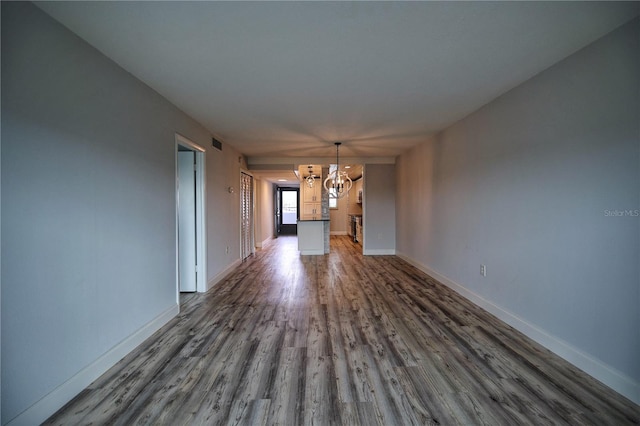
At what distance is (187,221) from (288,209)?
9140 millimetres

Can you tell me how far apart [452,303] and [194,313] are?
319cm

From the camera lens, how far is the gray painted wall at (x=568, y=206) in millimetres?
1757

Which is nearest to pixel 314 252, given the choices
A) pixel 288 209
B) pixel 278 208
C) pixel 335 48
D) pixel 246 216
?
pixel 246 216

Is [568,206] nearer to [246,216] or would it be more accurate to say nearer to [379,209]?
[379,209]

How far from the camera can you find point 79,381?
180 cm

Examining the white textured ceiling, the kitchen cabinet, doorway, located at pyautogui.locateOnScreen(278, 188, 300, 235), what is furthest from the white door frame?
doorway, located at pyautogui.locateOnScreen(278, 188, 300, 235)

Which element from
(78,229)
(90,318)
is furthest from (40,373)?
(78,229)

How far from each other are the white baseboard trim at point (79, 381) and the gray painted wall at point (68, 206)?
0.03 meters

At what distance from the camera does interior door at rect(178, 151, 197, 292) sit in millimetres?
3873

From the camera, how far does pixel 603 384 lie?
1.84 metres

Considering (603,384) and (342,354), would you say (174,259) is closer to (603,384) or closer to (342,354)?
(342,354)

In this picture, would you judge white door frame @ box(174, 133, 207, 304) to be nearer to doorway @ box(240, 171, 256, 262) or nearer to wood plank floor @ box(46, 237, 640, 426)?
wood plank floor @ box(46, 237, 640, 426)

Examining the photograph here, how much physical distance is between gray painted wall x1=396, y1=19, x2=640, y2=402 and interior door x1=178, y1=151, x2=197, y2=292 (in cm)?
385

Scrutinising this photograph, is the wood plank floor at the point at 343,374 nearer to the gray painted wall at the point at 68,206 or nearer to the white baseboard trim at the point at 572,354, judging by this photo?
the white baseboard trim at the point at 572,354
